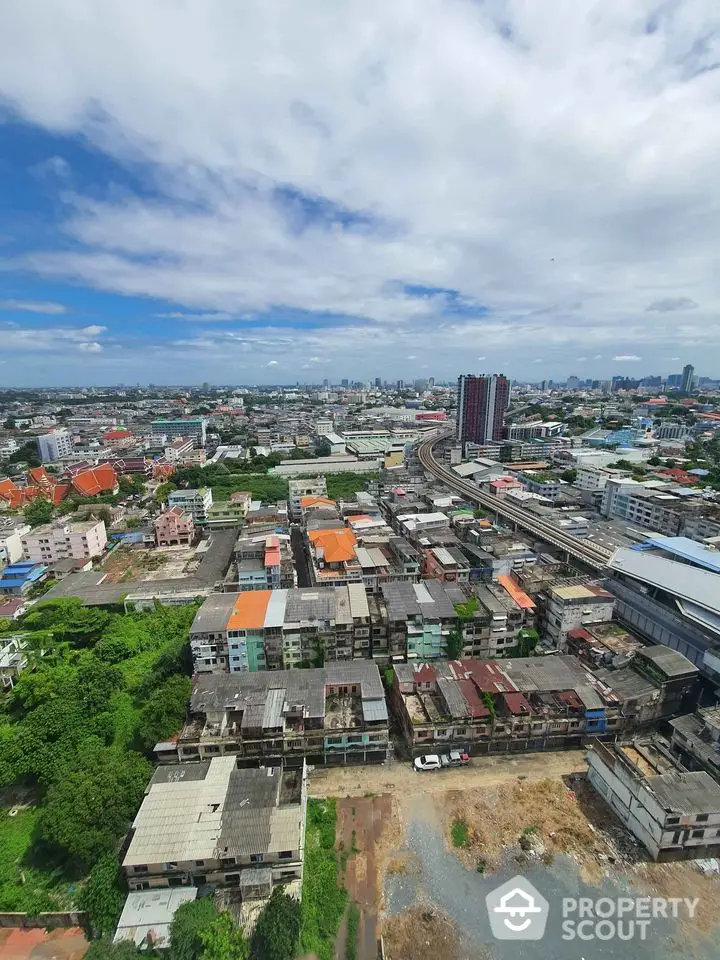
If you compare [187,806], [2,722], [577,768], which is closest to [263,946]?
[187,806]

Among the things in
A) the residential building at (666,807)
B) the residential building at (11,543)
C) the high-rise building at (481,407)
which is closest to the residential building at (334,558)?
the residential building at (666,807)

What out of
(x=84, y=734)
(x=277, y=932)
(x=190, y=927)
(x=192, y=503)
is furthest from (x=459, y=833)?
(x=192, y=503)

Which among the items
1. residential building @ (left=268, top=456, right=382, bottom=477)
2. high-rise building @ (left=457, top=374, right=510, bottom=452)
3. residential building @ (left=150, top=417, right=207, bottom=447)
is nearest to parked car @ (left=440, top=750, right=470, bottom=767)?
residential building @ (left=268, top=456, right=382, bottom=477)

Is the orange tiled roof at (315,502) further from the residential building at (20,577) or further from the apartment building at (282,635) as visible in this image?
the residential building at (20,577)

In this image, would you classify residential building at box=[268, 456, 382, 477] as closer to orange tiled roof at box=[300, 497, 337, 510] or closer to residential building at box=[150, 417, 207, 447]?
orange tiled roof at box=[300, 497, 337, 510]

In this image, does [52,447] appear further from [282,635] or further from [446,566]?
[446,566]

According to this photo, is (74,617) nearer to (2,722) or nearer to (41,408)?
(2,722)
